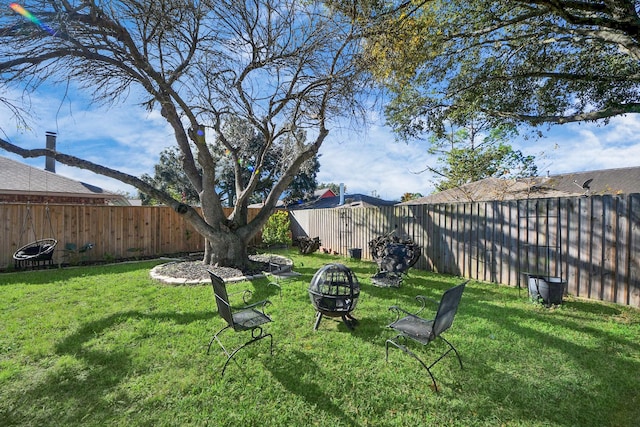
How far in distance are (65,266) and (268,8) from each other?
8560 millimetres

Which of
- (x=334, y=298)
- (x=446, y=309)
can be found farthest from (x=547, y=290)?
(x=334, y=298)

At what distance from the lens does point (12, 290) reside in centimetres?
526

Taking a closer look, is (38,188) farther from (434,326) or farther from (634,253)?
(634,253)

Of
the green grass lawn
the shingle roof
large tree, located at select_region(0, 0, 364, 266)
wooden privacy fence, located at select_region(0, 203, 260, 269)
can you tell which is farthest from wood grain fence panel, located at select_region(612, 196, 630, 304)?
the shingle roof

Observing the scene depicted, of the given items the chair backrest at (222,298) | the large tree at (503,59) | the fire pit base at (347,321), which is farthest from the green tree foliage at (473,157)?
the chair backrest at (222,298)

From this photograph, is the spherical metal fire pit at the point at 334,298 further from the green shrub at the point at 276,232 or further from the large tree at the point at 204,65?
the green shrub at the point at 276,232

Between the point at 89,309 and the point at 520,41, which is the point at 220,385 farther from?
the point at 520,41

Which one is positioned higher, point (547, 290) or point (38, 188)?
point (38, 188)

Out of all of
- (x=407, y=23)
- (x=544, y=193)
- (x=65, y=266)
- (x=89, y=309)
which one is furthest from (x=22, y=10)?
(x=544, y=193)

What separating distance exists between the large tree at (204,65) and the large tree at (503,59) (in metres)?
1.38

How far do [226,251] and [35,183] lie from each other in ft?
29.9

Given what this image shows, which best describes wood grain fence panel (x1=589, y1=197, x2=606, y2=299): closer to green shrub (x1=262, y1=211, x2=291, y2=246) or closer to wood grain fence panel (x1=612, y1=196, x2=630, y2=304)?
wood grain fence panel (x1=612, y1=196, x2=630, y2=304)

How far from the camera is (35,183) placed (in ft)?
33.9

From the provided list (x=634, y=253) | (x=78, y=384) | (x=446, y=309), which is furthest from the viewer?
(x=634, y=253)
